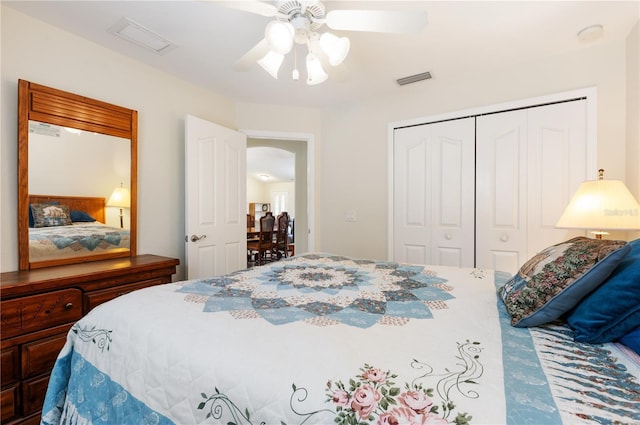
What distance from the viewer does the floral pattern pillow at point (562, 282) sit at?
899mm

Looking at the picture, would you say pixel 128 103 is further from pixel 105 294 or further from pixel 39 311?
pixel 39 311

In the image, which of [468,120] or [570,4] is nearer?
[570,4]

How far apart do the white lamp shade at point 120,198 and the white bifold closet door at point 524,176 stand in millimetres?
3067

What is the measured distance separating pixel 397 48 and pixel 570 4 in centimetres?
103

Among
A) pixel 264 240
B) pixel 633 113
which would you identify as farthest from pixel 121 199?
pixel 264 240

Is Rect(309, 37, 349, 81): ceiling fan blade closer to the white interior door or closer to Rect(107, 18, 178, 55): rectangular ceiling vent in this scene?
Rect(107, 18, 178, 55): rectangular ceiling vent

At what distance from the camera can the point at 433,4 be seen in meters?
1.75

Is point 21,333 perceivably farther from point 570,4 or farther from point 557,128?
point 557,128

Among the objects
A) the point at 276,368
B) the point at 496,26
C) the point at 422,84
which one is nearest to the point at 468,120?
the point at 422,84

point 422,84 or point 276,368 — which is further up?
point 422,84

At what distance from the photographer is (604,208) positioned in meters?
1.79

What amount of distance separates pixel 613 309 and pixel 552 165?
2.02m

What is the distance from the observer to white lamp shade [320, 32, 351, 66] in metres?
1.54

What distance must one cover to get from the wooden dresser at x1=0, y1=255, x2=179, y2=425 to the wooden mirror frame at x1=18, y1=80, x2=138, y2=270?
29 cm
